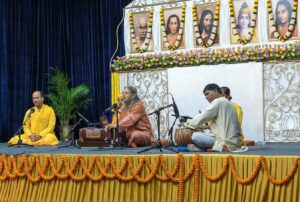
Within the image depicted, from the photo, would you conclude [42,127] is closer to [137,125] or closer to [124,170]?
[137,125]

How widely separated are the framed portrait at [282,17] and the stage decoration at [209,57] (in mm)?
258

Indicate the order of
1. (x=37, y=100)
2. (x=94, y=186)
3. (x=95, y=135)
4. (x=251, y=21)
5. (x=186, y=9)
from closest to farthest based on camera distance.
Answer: (x=94, y=186) < (x=95, y=135) < (x=37, y=100) < (x=251, y=21) < (x=186, y=9)

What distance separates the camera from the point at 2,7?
414 inches

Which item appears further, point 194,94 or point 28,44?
point 28,44

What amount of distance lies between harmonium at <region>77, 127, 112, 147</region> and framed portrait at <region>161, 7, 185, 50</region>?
10.7ft

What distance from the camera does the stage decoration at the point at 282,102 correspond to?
8.91 meters

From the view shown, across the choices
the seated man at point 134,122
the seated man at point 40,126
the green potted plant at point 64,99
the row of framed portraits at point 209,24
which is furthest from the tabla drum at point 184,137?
the green potted plant at point 64,99

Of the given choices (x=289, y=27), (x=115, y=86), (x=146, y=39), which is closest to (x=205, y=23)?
(x=146, y=39)

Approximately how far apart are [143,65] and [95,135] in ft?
9.98

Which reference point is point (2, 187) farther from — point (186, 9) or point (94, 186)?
point (186, 9)

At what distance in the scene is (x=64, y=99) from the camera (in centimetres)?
1062

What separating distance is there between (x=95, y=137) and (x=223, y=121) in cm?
201

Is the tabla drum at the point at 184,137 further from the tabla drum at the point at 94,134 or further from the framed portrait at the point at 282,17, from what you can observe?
the framed portrait at the point at 282,17

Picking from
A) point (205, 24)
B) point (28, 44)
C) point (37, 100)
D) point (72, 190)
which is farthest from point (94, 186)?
point (28, 44)
